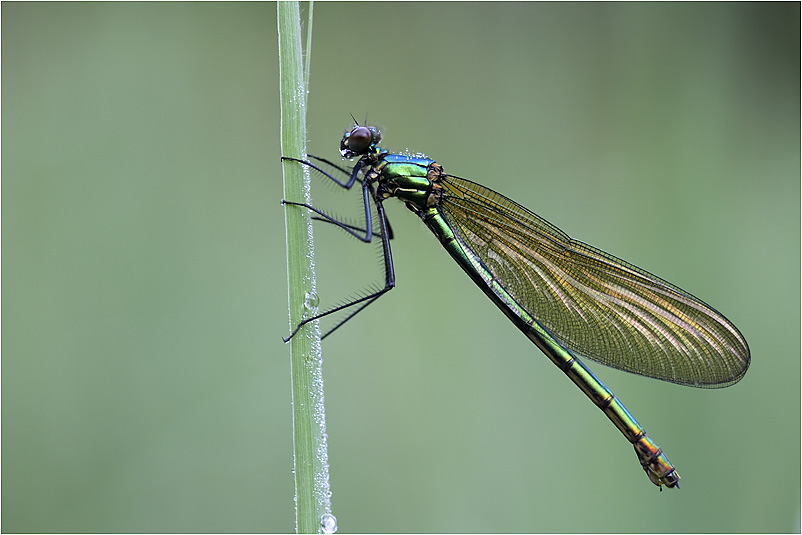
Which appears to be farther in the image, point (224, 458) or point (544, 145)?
point (544, 145)

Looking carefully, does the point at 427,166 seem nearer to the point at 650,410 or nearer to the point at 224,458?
the point at 650,410

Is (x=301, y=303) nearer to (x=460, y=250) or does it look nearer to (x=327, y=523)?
(x=327, y=523)

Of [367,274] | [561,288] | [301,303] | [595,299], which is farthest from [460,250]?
[301,303]

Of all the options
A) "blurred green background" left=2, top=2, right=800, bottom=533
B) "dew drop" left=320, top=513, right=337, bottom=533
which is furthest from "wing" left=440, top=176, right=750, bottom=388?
"dew drop" left=320, top=513, right=337, bottom=533

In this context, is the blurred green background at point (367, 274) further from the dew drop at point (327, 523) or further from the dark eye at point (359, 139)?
the dew drop at point (327, 523)

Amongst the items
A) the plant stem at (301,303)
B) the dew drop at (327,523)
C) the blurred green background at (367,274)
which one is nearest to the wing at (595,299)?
the blurred green background at (367,274)

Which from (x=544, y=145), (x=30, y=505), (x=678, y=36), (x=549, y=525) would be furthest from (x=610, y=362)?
(x=30, y=505)
